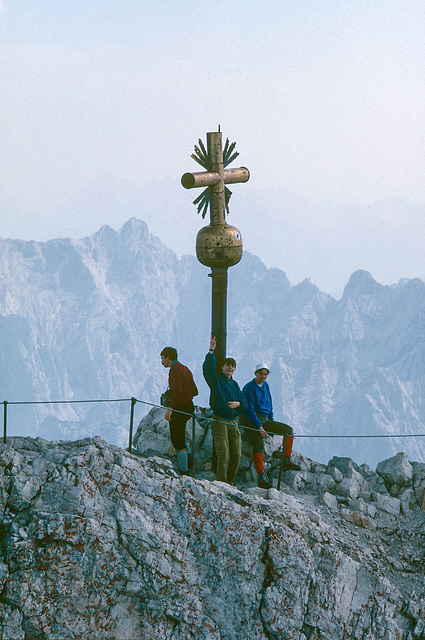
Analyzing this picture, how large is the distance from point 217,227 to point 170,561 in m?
5.91

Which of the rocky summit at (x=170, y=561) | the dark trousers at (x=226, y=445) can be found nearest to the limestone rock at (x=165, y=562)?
the rocky summit at (x=170, y=561)

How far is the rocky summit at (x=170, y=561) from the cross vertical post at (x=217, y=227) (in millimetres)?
3201

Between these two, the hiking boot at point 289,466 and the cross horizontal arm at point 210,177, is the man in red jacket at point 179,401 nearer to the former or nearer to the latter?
the hiking boot at point 289,466

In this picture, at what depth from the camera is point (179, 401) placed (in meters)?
13.4

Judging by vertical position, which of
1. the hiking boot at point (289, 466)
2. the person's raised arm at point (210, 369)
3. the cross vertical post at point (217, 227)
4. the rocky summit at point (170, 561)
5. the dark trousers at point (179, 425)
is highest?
the cross vertical post at point (217, 227)

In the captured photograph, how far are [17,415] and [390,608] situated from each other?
190019mm

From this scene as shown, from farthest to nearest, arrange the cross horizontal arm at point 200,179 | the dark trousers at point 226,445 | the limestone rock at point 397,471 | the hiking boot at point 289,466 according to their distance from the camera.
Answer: the limestone rock at point 397,471
the hiking boot at point 289,466
the cross horizontal arm at point 200,179
the dark trousers at point 226,445

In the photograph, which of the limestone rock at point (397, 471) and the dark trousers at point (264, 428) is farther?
the limestone rock at point (397, 471)

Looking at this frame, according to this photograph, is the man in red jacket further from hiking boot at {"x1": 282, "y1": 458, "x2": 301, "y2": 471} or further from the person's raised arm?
hiking boot at {"x1": 282, "y1": 458, "x2": 301, "y2": 471}

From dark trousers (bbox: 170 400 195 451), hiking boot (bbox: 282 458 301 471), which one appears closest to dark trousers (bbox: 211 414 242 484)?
dark trousers (bbox: 170 400 195 451)

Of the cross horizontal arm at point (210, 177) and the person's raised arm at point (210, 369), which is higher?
the cross horizontal arm at point (210, 177)

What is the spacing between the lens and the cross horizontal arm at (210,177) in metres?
13.9

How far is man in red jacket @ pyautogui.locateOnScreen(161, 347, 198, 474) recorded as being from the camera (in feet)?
43.4

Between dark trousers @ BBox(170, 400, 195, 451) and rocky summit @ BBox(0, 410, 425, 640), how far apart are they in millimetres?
920
